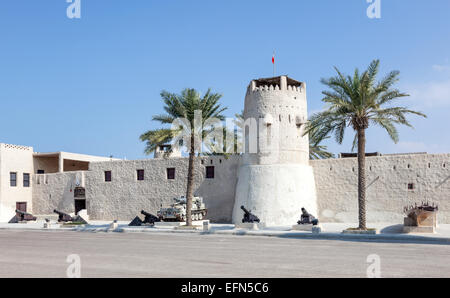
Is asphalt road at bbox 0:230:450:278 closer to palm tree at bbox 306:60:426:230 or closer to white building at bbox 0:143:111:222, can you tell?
palm tree at bbox 306:60:426:230

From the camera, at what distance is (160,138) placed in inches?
1057

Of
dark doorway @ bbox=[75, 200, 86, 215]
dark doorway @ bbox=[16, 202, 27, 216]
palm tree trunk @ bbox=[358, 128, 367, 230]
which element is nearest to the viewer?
palm tree trunk @ bbox=[358, 128, 367, 230]

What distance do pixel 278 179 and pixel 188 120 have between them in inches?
285

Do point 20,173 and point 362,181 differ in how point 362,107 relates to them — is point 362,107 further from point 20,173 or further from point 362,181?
point 20,173

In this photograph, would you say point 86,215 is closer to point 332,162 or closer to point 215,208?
point 215,208

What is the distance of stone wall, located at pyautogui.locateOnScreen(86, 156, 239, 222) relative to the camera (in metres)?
33.1

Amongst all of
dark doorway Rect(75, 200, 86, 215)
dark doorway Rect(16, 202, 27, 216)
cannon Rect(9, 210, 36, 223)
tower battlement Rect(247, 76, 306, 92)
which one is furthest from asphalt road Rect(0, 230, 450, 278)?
dark doorway Rect(16, 202, 27, 216)

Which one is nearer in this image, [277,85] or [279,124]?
[279,124]

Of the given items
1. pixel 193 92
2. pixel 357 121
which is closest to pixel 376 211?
pixel 357 121

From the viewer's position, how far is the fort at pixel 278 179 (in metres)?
27.8

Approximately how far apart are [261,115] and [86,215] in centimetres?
1811

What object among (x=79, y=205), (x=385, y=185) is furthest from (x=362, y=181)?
(x=79, y=205)

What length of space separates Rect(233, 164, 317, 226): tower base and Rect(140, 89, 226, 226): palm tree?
4.53 metres

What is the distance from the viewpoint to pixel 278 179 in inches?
1152
